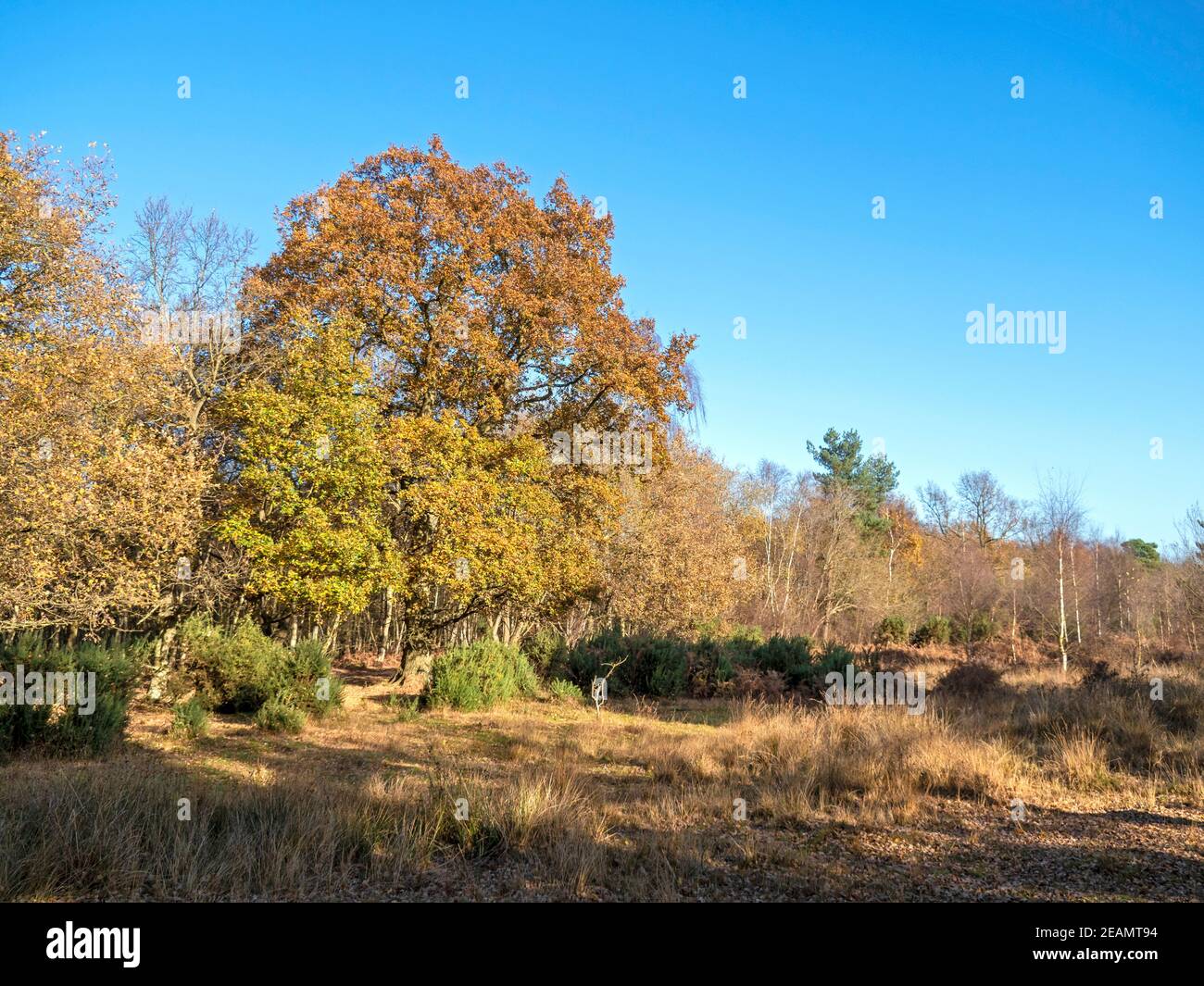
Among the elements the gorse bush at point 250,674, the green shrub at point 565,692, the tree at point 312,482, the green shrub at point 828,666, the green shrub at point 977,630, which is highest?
the tree at point 312,482

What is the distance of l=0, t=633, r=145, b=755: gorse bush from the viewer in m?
9.41

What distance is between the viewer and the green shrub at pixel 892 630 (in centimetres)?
3675

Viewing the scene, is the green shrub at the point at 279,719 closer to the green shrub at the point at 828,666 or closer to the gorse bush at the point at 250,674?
the gorse bush at the point at 250,674

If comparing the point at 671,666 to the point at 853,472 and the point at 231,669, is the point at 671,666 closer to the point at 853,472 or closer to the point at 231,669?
the point at 231,669

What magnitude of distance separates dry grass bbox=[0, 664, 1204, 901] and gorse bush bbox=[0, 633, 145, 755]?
55cm

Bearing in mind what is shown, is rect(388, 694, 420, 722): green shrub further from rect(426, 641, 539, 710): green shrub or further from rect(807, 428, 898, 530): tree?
rect(807, 428, 898, 530): tree

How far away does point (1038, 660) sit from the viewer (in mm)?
27094

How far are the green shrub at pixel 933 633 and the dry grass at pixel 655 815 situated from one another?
2687 cm

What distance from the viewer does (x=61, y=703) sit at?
10.1 metres

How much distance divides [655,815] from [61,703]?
8.98 m

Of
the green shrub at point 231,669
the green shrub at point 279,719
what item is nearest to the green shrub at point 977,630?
the green shrub at point 231,669

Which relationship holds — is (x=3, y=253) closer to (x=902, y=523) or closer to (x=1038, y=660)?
(x=1038, y=660)

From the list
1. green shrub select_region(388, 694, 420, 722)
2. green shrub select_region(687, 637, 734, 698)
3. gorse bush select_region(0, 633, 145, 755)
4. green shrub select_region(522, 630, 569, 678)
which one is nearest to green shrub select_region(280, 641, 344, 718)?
green shrub select_region(388, 694, 420, 722)
